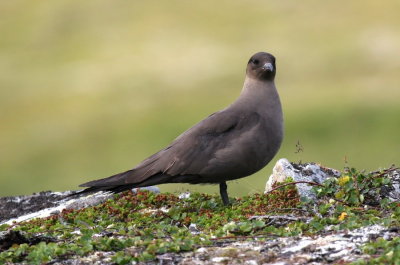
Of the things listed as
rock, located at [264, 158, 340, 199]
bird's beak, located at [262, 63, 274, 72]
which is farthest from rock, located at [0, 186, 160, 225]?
bird's beak, located at [262, 63, 274, 72]

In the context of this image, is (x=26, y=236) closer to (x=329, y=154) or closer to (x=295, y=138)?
(x=329, y=154)

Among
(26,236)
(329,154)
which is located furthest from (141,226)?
(329,154)

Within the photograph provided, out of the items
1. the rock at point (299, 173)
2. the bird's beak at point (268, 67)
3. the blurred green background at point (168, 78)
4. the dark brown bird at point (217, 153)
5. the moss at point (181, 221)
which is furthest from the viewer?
the blurred green background at point (168, 78)

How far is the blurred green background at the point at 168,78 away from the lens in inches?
1151

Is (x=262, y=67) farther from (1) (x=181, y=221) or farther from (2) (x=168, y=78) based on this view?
(2) (x=168, y=78)

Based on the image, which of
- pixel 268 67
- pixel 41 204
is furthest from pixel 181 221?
pixel 41 204

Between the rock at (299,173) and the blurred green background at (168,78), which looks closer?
the rock at (299,173)

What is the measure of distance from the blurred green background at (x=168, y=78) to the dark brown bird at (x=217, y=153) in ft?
Answer: 34.7

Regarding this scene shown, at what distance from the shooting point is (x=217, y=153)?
9.85 m

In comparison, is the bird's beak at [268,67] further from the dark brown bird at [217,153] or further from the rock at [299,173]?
the rock at [299,173]

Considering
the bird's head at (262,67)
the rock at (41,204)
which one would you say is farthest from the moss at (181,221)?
the bird's head at (262,67)

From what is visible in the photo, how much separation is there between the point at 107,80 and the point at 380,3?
14.9m

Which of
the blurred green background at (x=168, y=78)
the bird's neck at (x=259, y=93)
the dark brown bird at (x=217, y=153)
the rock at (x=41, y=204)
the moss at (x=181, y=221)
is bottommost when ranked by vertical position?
the moss at (x=181, y=221)

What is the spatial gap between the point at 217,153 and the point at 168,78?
105 feet
